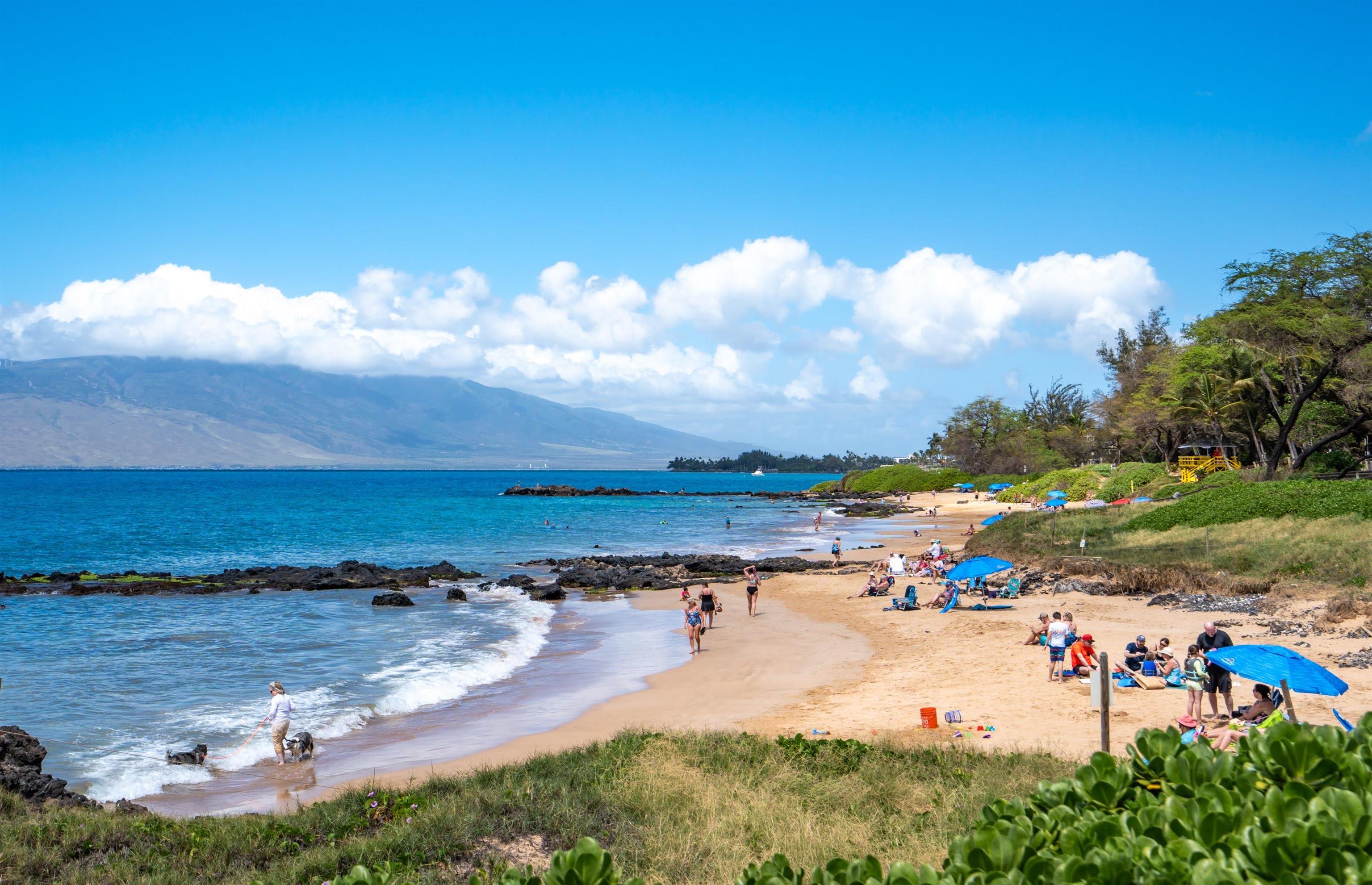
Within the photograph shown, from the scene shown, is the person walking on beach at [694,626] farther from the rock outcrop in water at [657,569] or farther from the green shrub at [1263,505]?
the green shrub at [1263,505]

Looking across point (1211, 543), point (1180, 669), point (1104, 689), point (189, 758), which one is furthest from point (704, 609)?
point (1104, 689)

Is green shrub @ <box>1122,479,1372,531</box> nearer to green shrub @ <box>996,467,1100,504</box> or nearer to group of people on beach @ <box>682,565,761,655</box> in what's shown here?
group of people on beach @ <box>682,565,761,655</box>

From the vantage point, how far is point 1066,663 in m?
16.5

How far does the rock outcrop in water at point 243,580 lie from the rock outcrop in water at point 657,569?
5228 millimetres

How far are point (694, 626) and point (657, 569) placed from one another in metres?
19.2

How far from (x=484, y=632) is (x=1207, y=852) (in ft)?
80.4

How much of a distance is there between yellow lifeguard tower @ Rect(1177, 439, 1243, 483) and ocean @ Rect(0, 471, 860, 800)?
22395 millimetres

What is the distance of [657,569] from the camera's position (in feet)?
134

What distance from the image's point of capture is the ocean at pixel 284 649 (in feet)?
50.5

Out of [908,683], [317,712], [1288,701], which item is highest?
[1288,701]

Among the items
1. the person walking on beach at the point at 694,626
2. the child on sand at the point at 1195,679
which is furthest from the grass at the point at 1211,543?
the person walking on beach at the point at 694,626

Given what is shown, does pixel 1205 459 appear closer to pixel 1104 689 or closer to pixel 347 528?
pixel 1104 689

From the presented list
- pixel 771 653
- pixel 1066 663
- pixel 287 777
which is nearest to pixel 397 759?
pixel 287 777

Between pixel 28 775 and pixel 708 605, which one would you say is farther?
pixel 708 605
